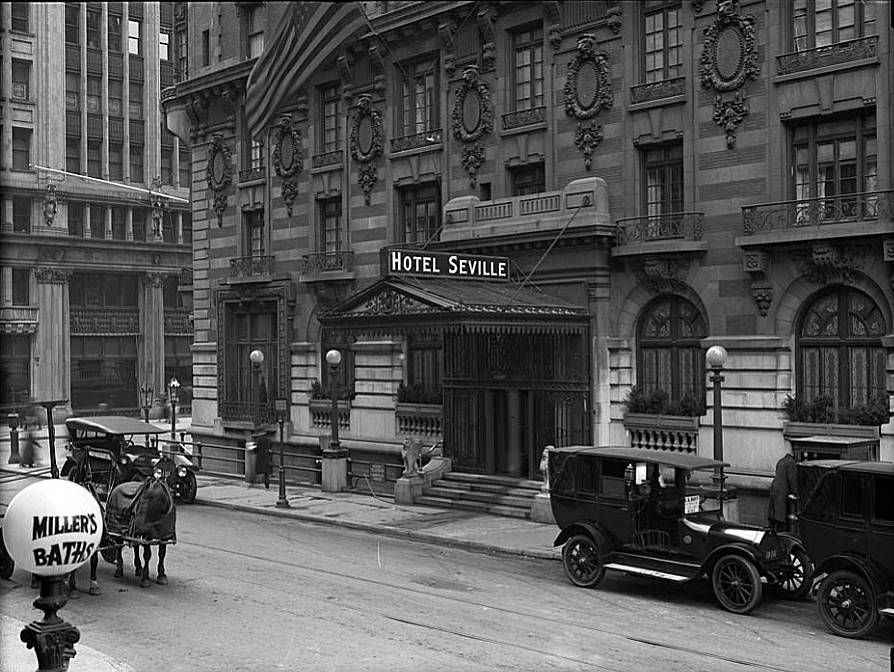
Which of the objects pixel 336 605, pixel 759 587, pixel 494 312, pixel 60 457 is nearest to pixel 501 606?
pixel 336 605

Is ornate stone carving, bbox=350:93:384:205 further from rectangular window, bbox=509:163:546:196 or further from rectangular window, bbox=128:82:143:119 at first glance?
rectangular window, bbox=128:82:143:119

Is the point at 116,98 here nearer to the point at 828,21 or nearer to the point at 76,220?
the point at 76,220

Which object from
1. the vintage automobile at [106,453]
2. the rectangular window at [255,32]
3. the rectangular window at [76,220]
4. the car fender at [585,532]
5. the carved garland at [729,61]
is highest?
the rectangular window at [255,32]

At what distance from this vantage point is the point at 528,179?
28.8 meters

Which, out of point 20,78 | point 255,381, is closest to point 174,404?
point 255,381

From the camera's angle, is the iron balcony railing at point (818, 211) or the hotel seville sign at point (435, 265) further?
the hotel seville sign at point (435, 265)

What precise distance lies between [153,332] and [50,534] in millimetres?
62527

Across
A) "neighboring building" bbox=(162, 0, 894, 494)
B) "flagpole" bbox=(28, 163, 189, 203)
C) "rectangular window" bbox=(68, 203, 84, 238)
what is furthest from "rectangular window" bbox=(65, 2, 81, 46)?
"neighboring building" bbox=(162, 0, 894, 494)

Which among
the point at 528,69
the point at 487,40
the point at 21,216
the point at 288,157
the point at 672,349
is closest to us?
the point at 672,349

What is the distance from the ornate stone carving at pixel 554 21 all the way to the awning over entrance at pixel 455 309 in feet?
22.0

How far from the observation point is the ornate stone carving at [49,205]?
50181 millimetres

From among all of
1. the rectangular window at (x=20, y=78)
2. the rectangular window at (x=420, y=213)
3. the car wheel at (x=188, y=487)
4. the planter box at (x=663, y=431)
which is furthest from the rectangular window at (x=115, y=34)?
the planter box at (x=663, y=431)

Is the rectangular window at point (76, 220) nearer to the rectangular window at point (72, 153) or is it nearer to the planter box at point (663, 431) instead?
the rectangular window at point (72, 153)

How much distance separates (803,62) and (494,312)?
9038mm
